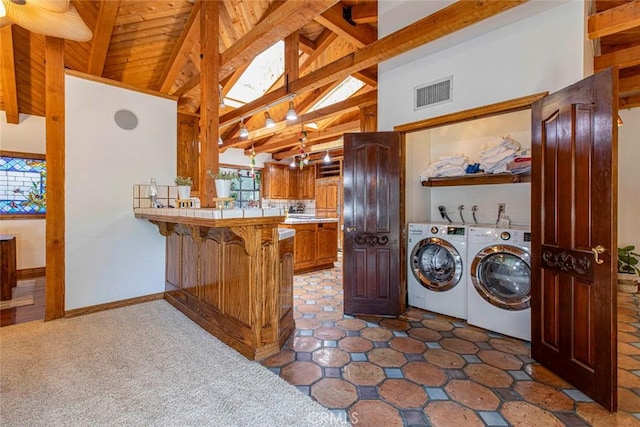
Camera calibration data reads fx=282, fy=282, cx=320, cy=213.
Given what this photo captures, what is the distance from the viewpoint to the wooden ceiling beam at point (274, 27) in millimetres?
2363

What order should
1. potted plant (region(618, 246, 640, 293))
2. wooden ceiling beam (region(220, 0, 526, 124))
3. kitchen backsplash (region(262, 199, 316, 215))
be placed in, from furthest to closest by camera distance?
1. kitchen backsplash (region(262, 199, 316, 215))
2. potted plant (region(618, 246, 640, 293))
3. wooden ceiling beam (region(220, 0, 526, 124))

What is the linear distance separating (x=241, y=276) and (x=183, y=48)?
343 centimetres

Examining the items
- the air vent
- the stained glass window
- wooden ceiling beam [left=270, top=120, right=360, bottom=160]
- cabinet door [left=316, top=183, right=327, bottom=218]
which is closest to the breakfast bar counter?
the air vent

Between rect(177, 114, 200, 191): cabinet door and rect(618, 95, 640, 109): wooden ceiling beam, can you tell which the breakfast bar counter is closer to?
rect(177, 114, 200, 191): cabinet door

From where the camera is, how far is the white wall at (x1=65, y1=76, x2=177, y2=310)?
3113 millimetres

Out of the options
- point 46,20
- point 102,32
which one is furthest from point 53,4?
point 102,32

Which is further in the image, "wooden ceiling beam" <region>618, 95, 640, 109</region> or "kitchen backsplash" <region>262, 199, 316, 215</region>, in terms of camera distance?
"kitchen backsplash" <region>262, 199, 316, 215</region>

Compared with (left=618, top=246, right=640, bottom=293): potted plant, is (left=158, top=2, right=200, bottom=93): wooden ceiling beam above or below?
above

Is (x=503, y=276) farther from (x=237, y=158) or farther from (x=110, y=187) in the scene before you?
(x=237, y=158)

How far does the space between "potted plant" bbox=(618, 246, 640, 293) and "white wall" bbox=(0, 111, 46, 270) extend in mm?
8858

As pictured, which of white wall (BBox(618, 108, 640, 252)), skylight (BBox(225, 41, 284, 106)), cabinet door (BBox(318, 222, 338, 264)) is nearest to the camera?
white wall (BBox(618, 108, 640, 252))

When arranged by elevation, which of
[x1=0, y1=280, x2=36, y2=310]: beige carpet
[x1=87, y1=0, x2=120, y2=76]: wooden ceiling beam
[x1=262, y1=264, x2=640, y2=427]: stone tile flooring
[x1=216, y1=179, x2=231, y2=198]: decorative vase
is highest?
[x1=87, y1=0, x2=120, y2=76]: wooden ceiling beam

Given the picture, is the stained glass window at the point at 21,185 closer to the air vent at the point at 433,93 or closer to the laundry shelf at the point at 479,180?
the air vent at the point at 433,93

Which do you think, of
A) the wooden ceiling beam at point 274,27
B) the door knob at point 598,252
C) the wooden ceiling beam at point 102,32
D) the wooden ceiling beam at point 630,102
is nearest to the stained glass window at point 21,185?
the wooden ceiling beam at point 102,32
